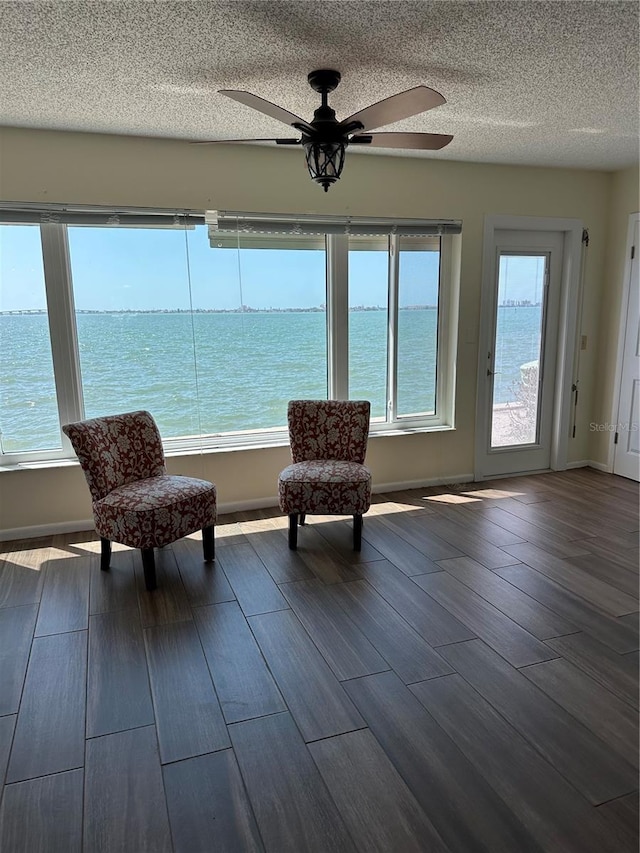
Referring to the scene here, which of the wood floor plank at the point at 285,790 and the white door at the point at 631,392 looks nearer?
the wood floor plank at the point at 285,790

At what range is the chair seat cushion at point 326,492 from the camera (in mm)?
3502

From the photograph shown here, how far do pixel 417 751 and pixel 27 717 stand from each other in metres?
1.45

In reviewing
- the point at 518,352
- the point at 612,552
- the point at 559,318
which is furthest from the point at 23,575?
the point at 559,318

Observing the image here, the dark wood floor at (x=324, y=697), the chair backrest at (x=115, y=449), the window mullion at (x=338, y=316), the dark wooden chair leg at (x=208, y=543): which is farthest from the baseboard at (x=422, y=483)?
the chair backrest at (x=115, y=449)

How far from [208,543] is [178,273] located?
192cm

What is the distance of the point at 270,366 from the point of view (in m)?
4.32

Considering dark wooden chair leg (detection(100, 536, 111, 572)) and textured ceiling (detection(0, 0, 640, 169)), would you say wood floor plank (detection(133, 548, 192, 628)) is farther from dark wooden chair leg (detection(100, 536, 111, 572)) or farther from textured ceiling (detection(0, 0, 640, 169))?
textured ceiling (detection(0, 0, 640, 169))

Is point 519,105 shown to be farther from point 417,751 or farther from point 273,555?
point 417,751

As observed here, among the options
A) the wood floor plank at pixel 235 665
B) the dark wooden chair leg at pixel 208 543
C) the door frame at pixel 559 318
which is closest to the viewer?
the wood floor plank at pixel 235 665

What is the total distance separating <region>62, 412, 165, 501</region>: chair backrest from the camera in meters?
3.12

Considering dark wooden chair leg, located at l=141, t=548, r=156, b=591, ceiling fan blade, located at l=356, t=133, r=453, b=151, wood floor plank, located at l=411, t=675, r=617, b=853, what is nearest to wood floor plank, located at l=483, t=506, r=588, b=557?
wood floor plank, located at l=411, t=675, r=617, b=853

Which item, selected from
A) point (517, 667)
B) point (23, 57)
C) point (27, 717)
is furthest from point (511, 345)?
point (27, 717)

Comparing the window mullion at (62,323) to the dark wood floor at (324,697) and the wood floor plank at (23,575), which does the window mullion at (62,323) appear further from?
the dark wood floor at (324,697)

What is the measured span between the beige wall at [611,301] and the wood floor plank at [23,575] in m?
4.73
